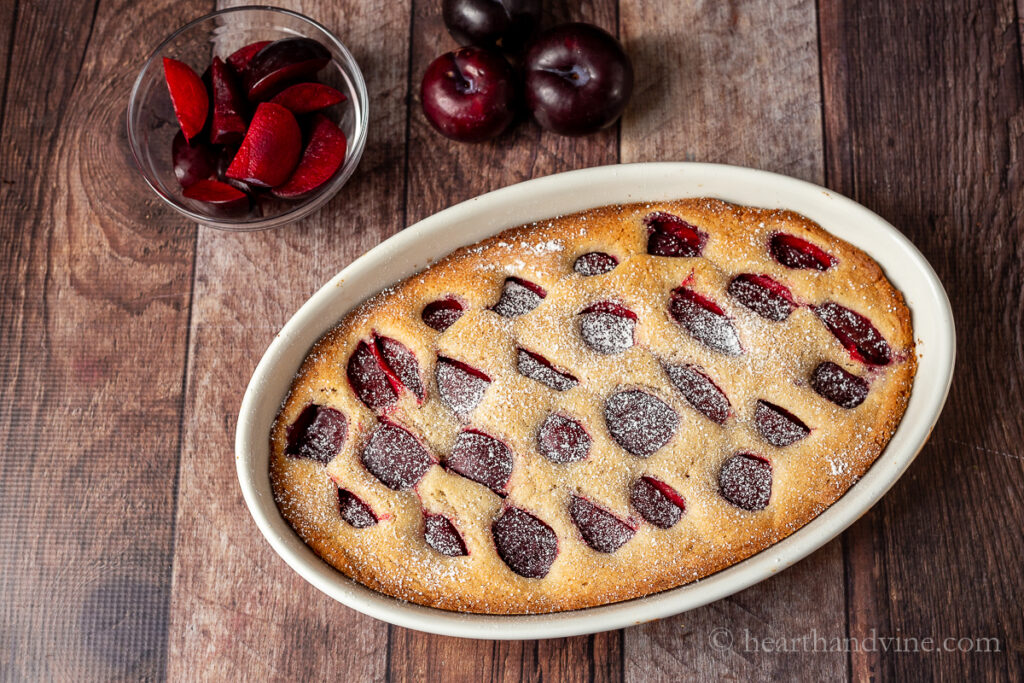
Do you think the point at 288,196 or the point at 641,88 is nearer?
the point at 288,196

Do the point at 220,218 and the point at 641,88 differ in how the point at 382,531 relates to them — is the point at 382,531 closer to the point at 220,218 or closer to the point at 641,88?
the point at 220,218

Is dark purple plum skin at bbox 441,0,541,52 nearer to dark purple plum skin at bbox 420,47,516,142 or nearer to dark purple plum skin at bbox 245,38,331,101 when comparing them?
dark purple plum skin at bbox 420,47,516,142

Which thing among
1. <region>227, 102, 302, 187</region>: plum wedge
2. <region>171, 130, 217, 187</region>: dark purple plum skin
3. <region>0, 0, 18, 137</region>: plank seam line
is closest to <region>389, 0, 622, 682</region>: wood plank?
<region>227, 102, 302, 187</region>: plum wedge

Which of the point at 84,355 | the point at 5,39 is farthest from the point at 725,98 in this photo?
the point at 5,39

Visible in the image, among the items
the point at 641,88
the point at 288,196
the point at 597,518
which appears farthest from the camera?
the point at 641,88

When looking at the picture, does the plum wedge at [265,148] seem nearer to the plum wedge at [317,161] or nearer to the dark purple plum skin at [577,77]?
the plum wedge at [317,161]

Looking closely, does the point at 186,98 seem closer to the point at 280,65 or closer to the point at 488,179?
the point at 280,65

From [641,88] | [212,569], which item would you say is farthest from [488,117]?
[212,569]

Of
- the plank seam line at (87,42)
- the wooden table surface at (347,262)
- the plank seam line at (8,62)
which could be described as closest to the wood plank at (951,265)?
the wooden table surface at (347,262)
